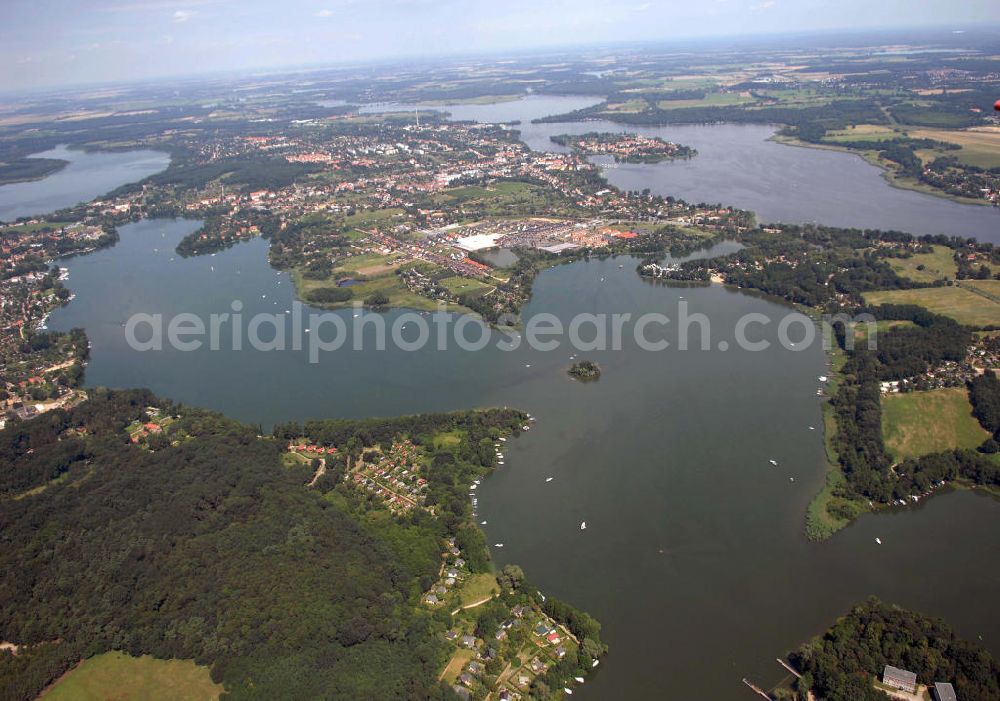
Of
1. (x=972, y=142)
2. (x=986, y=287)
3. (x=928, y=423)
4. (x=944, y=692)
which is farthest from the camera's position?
(x=972, y=142)

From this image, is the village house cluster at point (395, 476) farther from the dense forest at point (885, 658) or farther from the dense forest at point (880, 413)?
the dense forest at point (880, 413)

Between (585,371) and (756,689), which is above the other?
(585,371)

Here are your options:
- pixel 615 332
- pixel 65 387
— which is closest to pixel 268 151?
pixel 65 387

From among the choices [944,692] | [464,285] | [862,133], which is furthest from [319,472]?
[862,133]

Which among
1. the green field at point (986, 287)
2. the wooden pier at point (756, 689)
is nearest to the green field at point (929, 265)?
the green field at point (986, 287)

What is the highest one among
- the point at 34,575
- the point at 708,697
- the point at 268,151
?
the point at 268,151

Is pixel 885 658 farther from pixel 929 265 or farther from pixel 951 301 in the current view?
pixel 929 265

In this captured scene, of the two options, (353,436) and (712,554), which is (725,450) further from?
(353,436)
